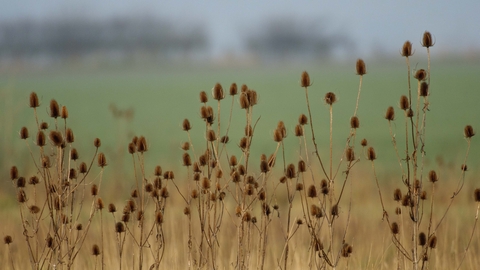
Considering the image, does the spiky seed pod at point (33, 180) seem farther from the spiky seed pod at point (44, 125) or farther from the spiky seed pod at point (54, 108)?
the spiky seed pod at point (54, 108)

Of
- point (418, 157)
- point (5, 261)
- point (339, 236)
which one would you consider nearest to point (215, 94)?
point (418, 157)

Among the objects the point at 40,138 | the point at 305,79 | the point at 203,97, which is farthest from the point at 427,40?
the point at 40,138

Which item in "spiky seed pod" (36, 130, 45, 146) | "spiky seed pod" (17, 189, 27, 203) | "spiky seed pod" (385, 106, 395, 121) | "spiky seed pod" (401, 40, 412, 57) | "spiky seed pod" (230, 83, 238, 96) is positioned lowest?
"spiky seed pod" (17, 189, 27, 203)

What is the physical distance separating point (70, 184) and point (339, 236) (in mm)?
3908

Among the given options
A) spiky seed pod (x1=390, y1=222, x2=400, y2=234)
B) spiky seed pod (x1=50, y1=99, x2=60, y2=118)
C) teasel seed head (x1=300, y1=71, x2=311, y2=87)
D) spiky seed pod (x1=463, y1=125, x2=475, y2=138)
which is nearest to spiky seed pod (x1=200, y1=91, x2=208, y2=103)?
teasel seed head (x1=300, y1=71, x2=311, y2=87)

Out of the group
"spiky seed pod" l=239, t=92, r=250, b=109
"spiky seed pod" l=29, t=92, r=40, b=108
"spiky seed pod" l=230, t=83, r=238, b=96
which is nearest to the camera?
"spiky seed pod" l=239, t=92, r=250, b=109

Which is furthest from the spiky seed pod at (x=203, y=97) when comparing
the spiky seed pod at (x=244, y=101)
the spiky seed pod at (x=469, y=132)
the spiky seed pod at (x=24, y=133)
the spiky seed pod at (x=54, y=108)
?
the spiky seed pod at (x=469, y=132)

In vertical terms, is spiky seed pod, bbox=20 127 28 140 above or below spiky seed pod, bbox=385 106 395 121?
above

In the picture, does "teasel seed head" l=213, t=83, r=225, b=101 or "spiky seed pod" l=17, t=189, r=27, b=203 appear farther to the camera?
"spiky seed pod" l=17, t=189, r=27, b=203

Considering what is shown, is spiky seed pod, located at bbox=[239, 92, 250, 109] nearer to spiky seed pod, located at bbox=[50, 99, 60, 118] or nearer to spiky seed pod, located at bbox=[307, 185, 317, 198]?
spiky seed pod, located at bbox=[307, 185, 317, 198]

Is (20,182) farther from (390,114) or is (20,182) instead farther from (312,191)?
(390,114)

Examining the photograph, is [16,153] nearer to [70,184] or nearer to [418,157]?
[70,184]

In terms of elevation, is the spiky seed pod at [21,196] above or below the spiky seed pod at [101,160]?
below

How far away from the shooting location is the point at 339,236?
6555 mm
